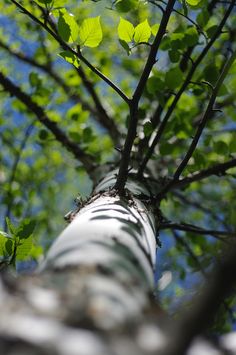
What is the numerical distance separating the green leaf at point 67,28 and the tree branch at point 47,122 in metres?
1.03

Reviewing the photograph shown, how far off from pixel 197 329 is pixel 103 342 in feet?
0.46

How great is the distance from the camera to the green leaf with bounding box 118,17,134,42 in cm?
126

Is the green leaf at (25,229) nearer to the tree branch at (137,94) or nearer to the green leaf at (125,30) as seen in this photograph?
the tree branch at (137,94)

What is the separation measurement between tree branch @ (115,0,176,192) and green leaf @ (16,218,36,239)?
27 centimetres

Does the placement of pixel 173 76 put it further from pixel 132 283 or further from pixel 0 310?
pixel 0 310

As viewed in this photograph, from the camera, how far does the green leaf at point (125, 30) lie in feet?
4.14

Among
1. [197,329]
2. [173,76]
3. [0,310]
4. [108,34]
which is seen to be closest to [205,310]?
[197,329]

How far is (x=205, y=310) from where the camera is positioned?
0.37 meters

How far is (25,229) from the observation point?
1.24m

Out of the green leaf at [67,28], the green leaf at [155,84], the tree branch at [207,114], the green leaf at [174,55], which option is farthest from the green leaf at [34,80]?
the tree branch at [207,114]

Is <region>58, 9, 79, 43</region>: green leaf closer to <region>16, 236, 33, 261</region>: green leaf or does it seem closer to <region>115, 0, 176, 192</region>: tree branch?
<region>115, 0, 176, 192</region>: tree branch

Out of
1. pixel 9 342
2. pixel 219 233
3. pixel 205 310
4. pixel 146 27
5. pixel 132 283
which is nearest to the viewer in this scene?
pixel 205 310

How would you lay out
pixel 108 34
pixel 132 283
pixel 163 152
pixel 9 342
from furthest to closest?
pixel 108 34 < pixel 163 152 < pixel 132 283 < pixel 9 342

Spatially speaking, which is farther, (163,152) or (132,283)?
(163,152)
